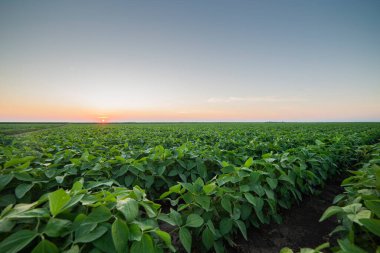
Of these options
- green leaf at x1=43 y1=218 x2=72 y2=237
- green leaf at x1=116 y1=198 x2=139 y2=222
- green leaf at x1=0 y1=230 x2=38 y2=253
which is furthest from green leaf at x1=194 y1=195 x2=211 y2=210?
green leaf at x1=0 y1=230 x2=38 y2=253

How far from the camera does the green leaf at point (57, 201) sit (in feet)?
3.78

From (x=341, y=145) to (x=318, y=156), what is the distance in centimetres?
196

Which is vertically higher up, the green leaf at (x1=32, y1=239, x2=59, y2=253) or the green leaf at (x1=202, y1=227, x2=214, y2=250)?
the green leaf at (x1=32, y1=239, x2=59, y2=253)

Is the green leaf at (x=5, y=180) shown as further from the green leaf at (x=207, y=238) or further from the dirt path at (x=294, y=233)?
the dirt path at (x=294, y=233)

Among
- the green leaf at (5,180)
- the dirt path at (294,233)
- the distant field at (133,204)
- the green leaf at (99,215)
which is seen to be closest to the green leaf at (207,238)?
the distant field at (133,204)

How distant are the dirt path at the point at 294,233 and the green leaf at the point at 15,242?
209 centimetres

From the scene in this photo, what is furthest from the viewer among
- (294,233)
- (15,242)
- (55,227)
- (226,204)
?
(294,233)

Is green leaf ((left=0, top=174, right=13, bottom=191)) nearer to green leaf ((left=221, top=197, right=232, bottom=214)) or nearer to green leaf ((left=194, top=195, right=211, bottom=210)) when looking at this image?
green leaf ((left=194, top=195, right=211, bottom=210))

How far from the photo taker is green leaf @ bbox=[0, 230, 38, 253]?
0.96 metres

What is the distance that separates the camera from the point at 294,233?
273cm

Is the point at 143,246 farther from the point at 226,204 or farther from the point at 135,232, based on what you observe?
the point at 226,204

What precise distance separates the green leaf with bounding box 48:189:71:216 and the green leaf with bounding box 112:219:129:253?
14.2 inches

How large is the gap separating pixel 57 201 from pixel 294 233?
2972 millimetres

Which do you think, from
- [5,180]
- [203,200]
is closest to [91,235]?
[203,200]
